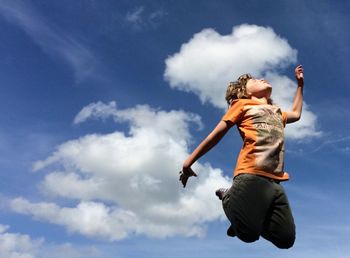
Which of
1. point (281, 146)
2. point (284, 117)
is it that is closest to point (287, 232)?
point (281, 146)

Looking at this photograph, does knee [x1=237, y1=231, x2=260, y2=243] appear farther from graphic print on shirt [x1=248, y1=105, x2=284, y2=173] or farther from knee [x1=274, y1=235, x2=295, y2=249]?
graphic print on shirt [x1=248, y1=105, x2=284, y2=173]

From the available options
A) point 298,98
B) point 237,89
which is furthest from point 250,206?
point 298,98

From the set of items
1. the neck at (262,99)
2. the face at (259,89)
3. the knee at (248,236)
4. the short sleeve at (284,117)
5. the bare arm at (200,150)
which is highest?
the face at (259,89)

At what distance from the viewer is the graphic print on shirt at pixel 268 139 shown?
5.78m

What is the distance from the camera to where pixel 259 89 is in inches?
266

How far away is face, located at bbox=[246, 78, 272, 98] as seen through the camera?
677 centimetres

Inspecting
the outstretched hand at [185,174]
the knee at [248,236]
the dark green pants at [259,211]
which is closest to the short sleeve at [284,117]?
the dark green pants at [259,211]

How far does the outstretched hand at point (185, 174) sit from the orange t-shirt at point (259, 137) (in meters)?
0.61

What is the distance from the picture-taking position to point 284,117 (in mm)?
6883

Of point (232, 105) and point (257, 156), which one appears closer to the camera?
point (257, 156)

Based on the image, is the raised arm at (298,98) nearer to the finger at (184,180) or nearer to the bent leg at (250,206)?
the bent leg at (250,206)

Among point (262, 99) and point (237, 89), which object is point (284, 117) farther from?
point (237, 89)

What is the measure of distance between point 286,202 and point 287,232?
1.28ft

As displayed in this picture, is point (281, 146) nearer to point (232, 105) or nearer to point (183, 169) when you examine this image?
point (232, 105)
